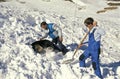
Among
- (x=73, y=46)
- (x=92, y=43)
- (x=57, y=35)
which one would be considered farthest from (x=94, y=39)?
(x=73, y=46)

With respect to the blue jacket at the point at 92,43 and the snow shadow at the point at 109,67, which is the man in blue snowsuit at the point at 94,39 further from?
the snow shadow at the point at 109,67

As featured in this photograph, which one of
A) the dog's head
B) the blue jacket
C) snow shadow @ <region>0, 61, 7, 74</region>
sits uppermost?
the blue jacket

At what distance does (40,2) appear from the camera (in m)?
26.8

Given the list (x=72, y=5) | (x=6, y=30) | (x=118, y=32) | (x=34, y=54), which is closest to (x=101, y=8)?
(x=72, y=5)

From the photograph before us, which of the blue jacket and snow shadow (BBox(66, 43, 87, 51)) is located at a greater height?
the blue jacket

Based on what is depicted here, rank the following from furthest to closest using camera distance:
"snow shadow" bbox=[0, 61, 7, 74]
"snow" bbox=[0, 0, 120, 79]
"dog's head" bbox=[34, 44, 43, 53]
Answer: "dog's head" bbox=[34, 44, 43, 53] → "snow" bbox=[0, 0, 120, 79] → "snow shadow" bbox=[0, 61, 7, 74]

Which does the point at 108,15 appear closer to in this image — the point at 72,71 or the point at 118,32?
the point at 118,32

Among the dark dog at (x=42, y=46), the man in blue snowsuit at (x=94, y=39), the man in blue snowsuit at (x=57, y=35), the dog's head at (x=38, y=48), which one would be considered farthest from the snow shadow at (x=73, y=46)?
the man in blue snowsuit at (x=94, y=39)

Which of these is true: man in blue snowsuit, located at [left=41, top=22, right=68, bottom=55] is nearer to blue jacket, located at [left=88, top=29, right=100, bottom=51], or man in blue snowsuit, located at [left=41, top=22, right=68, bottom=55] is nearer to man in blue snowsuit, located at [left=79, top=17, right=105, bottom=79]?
→ man in blue snowsuit, located at [left=79, top=17, right=105, bottom=79]

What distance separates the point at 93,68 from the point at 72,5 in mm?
16003

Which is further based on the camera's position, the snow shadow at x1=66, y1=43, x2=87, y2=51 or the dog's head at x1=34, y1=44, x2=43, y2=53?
the snow shadow at x1=66, y1=43, x2=87, y2=51

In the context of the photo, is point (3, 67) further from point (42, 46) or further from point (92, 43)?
point (92, 43)

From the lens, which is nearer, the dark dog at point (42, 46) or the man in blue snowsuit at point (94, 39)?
the man in blue snowsuit at point (94, 39)

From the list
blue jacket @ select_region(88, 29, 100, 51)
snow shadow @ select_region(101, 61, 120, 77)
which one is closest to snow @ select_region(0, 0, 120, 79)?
snow shadow @ select_region(101, 61, 120, 77)
